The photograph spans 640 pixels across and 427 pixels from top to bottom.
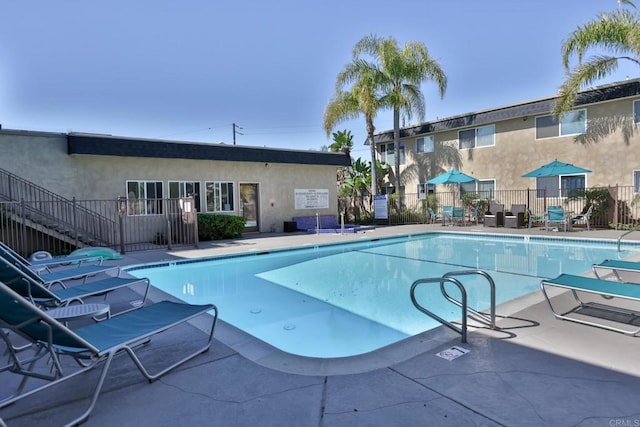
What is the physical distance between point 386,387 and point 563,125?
18148 mm

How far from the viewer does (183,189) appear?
1450 cm

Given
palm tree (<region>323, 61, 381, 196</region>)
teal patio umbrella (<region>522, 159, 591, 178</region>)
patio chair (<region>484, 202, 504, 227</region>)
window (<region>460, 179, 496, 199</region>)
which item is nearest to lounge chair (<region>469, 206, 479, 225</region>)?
window (<region>460, 179, 496, 199</region>)

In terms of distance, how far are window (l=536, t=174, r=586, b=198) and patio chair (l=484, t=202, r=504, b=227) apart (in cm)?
207

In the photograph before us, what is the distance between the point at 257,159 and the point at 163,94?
8.58m

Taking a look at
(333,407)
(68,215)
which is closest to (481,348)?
(333,407)

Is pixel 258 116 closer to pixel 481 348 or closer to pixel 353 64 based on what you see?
pixel 353 64

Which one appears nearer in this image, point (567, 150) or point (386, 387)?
point (386, 387)

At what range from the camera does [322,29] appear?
15.3 meters

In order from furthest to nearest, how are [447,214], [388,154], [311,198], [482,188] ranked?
[388,154], [482,188], [311,198], [447,214]

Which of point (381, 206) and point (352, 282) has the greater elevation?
point (381, 206)

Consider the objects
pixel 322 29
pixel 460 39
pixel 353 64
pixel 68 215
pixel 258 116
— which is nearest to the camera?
pixel 68 215

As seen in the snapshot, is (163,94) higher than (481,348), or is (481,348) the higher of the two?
(163,94)

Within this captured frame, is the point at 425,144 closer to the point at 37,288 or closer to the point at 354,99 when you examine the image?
the point at 354,99

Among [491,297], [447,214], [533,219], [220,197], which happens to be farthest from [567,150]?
[491,297]
